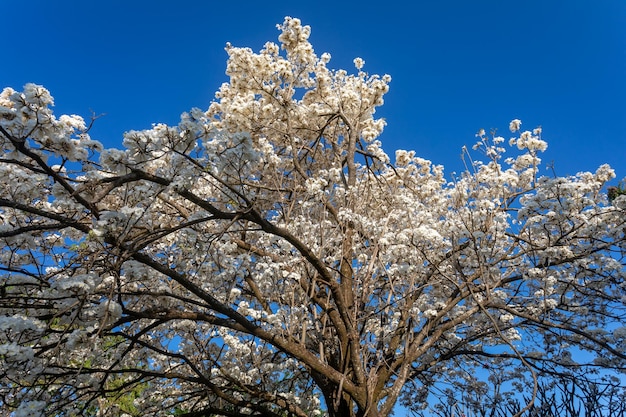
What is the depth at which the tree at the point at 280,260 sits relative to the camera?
4312 millimetres

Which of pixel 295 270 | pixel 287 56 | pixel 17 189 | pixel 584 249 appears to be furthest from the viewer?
pixel 287 56

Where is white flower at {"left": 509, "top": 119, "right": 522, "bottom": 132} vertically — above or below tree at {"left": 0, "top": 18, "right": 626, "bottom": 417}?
above

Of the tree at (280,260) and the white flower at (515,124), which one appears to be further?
the white flower at (515,124)

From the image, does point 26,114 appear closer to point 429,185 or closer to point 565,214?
point 565,214

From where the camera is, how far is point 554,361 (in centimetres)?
870

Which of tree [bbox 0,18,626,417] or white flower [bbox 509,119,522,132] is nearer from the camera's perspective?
tree [bbox 0,18,626,417]

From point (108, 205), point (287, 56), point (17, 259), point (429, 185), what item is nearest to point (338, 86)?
point (287, 56)

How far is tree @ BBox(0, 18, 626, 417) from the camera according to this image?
14.1 ft

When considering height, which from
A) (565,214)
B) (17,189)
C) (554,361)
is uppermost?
(565,214)

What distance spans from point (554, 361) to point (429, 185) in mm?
4092

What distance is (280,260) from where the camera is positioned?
767cm

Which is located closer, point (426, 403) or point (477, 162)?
point (477, 162)

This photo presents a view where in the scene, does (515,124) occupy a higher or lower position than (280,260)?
higher

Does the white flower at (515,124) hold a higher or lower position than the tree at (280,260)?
higher
